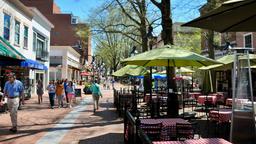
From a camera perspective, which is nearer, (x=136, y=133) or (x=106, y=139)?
(x=136, y=133)

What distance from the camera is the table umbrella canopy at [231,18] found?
5.24 m

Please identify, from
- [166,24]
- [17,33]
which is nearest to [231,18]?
[166,24]

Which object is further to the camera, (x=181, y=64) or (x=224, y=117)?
(x=181, y=64)

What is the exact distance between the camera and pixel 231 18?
6152mm

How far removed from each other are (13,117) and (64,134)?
1669mm

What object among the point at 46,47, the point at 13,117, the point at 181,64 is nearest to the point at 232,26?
the point at 181,64

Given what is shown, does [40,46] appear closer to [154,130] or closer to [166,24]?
[166,24]

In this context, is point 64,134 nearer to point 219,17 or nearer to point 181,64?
point 181,64

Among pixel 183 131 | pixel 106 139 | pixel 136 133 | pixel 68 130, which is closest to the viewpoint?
pixel 136 133

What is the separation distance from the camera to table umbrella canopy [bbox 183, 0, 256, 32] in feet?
17.2

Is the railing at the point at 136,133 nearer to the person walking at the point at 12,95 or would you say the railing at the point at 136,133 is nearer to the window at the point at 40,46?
the person walking at the point at 12,95

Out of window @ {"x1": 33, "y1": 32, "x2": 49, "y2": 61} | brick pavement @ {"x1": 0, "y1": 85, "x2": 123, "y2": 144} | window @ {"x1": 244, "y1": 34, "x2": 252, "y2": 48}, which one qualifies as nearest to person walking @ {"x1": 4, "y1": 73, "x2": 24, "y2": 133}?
brick pavement @ {"x1": 0, "y1": 85, "x2": 123, "y2": 144}

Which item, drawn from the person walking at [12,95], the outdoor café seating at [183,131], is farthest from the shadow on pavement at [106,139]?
the outdoor café seating at [183,131]

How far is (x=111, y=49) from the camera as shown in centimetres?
7356
